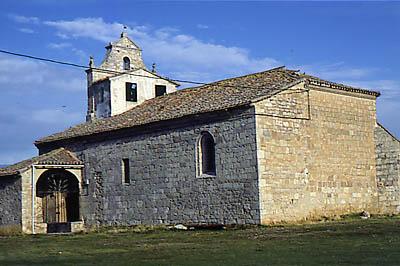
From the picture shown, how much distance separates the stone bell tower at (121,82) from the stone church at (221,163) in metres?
2.02

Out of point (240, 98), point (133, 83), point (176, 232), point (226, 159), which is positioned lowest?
point (176, 232)

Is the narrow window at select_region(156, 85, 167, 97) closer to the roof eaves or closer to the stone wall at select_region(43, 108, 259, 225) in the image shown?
the stone wall at select_region(43, 108, 259, 225)

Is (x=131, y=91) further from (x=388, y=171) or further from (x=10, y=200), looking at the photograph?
(x=388, y=171)

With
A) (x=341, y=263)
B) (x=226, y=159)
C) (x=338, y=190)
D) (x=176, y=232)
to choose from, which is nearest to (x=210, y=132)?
(x=226, y=159)

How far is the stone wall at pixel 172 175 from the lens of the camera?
25.2 meters

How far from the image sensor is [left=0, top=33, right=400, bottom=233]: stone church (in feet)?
82.8

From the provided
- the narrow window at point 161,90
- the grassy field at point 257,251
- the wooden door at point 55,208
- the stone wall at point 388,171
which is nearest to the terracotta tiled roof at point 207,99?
the stone wall at point 388,171

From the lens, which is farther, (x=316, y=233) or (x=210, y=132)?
(x=210, y=132)

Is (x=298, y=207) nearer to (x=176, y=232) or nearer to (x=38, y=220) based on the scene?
(x=176, y=232)

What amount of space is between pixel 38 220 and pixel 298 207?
14.7 m

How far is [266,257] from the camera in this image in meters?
13.4

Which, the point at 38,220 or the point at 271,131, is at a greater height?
the point at 271,131

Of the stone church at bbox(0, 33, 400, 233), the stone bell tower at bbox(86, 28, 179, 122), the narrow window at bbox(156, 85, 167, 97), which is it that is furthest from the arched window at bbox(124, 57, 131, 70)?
the stone church at bbox(0, 33, 400, 233)

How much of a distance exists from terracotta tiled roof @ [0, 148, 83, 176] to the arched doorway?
837 millimetres
